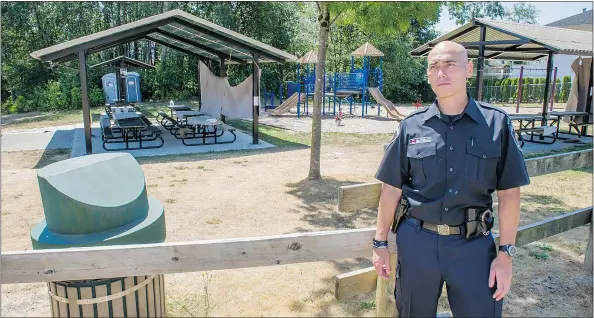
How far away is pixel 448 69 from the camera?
6.66 ft

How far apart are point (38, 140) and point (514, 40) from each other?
12.8 m

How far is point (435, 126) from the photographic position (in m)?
2.14

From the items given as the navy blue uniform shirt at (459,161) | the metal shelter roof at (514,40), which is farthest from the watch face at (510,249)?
the metal shelter roof at (514,40)

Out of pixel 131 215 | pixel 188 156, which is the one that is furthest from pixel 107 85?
pixel 131 215

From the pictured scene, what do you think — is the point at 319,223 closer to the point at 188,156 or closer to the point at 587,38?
the point at 188,156

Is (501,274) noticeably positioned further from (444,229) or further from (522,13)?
(522,13)

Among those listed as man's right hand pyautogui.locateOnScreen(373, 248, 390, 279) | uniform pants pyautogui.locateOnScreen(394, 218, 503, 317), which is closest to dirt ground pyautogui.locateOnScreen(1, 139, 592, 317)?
man's right hand pyautogui.locateOnScreen(373, 248, 390, 279)

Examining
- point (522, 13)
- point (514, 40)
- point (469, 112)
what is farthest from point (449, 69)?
point (522, 13)

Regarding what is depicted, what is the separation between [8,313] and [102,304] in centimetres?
170

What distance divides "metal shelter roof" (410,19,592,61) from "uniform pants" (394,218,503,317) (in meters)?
9.78

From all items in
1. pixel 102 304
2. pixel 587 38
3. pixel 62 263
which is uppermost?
pixel 587 38

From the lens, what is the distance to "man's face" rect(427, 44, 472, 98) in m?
2.02

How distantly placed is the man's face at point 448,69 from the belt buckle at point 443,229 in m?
0.62

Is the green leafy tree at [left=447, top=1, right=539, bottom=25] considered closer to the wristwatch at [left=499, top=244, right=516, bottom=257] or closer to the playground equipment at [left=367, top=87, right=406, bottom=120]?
the playground equipment at [left=367, top=87, right=406, bottom=120]
